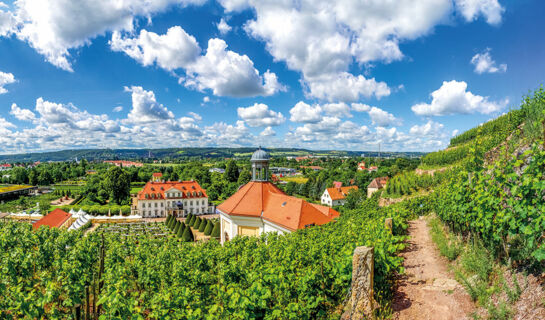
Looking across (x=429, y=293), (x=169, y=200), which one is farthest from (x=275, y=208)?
(x=169, y=200)

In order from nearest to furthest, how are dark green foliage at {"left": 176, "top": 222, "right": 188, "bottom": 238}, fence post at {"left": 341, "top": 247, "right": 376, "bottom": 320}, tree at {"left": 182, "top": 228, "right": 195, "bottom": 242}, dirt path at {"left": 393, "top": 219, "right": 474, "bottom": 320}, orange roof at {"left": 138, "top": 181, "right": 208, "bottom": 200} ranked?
fence post at {"left": 341, "top": 247, "right": 376, "bottom": 320}
dirt path at {"left": 393, "top": 219, "right": 474, "bottom": 320}
tree at {"left": 182, "top": 228, "right": 195, "bottom": 242}
dark green foliage at {"left": 176, "top": 222, "right": 188, "bottom": 238}
orange roof at {"left": 138, "top": 181, "right": 208, "bottom": 200}

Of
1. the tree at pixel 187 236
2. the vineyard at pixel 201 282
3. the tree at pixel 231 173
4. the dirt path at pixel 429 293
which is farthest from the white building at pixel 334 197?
the dirt path at pixel 429 293

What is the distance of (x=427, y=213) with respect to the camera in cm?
1623

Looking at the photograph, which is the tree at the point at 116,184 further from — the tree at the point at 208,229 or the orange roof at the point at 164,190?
the tree at the point at 208,229

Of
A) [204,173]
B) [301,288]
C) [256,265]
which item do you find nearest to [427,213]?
[256,265]

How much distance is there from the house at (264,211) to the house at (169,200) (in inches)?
1358

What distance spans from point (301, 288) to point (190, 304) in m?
2.15

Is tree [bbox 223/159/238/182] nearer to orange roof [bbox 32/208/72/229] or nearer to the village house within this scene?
the village house

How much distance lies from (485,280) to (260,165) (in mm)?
14835

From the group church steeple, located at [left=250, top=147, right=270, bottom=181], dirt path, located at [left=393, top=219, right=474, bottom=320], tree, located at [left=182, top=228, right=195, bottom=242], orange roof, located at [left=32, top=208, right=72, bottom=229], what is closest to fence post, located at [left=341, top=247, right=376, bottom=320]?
dirt path, located at [left=393, top=219, right=474, bottom=320]

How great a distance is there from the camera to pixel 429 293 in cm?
586

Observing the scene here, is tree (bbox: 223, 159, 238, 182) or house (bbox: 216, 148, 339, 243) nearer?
house (bbox: 216, 148, 339, 243)

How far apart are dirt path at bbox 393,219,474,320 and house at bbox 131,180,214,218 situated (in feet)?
159

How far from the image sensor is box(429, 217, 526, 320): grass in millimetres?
4418
